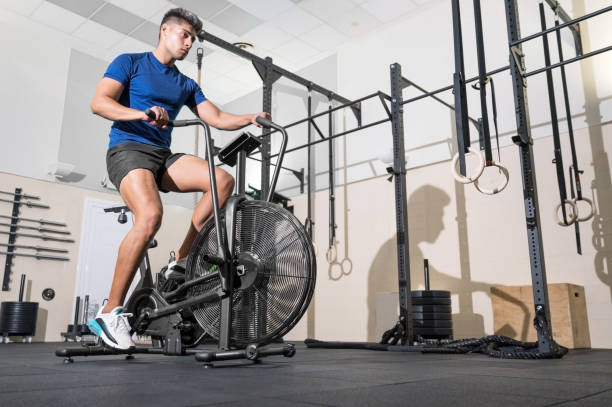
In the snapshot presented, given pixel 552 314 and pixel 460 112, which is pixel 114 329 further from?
pixel 552 314

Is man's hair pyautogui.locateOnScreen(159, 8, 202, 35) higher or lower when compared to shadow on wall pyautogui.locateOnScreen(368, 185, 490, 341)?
higher

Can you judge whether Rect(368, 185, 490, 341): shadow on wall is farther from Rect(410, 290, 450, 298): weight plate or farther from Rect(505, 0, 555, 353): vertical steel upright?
Rect(505, 0, 555, 353): vertical steel upright

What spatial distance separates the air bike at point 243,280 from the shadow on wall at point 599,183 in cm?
321

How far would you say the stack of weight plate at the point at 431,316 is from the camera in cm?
392

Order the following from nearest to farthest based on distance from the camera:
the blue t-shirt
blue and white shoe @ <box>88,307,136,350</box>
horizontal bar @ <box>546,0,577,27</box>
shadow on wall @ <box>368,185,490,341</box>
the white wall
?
blue and white shoe @ <box>88,307,136,350</box>, the blue t-shirt, horizontal bar @ <box>546,0,577,27</box>, shadow on wall @ <box>368,185,490,341</box>, the white wall

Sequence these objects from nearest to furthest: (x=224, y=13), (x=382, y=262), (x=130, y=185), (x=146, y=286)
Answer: (x=130, y=185)
(x=146, y=286)
(x=382, y=262)
(x=224, y=13)

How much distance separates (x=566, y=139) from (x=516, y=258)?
47.3 inches

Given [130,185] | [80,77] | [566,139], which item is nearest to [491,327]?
[566,139]

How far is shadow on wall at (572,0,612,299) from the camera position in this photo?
4008 mm

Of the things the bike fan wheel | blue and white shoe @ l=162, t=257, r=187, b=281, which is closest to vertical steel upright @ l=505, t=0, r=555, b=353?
the bike fan wheel

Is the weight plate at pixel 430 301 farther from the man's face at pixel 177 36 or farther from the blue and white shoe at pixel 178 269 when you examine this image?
the man's face at pixel 177 36

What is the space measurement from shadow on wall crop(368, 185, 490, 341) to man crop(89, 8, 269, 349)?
3.16 metres

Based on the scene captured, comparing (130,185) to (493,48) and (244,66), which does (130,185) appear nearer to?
(493,48)

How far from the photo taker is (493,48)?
5.26 m
